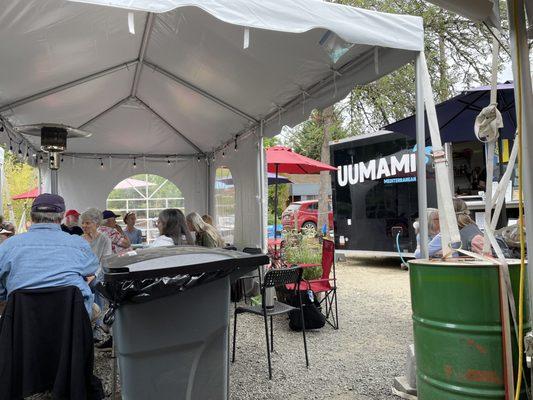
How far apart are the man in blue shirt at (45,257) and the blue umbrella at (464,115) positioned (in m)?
3.27

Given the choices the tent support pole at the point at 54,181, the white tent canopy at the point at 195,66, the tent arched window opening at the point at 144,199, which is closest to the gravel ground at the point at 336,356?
the white tent canopy at the point at 195,66

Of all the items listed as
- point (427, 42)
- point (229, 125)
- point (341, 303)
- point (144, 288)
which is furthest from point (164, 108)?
point (427, 42)

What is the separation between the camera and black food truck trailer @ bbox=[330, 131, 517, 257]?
7848 millimetres

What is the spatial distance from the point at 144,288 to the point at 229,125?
16.0 feet

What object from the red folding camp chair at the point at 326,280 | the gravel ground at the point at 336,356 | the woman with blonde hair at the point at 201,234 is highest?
the woman with blonde hair at the point at 201,234

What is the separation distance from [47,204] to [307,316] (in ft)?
9.61

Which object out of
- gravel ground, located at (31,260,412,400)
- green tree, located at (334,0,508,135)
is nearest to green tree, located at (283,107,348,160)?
green tree, located at (334,0,508,135)

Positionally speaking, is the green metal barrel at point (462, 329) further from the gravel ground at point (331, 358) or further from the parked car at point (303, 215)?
the parked car at point (303, 215)

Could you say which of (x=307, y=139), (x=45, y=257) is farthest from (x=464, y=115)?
(x=307, y=139)

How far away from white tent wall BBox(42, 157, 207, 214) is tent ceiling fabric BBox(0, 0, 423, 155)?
1.97 meters

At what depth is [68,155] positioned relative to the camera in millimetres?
8859

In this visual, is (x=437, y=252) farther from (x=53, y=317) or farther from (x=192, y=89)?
(x=192, y=89)

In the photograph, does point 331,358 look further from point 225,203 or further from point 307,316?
point 225,203

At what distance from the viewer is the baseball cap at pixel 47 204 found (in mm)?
2750
